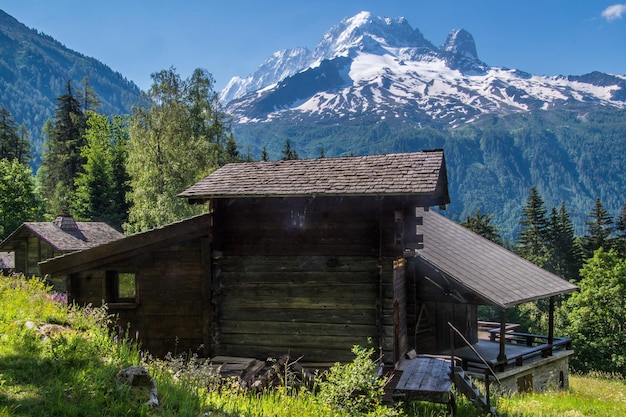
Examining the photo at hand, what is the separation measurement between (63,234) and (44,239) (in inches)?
62.5

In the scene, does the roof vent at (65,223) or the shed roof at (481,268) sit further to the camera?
the roof vent at (65,223)

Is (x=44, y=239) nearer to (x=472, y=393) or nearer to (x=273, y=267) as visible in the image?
(x=273, y=267)

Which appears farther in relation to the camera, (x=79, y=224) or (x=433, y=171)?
(x=79, y=224)

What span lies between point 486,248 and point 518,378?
222 inches

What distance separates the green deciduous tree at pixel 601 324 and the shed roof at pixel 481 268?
1687 centimetres

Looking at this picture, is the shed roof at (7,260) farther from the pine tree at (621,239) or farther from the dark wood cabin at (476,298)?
the pine tree at (621,239)

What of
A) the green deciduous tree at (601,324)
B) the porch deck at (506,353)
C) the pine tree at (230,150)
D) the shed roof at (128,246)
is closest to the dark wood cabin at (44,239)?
the pine tree at (230,150)

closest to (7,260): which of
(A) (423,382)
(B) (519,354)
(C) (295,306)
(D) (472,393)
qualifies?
(C) (295,306)

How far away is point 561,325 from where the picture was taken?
39.6 m

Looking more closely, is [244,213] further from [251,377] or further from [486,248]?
[486,248]

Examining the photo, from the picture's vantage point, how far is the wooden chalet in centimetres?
1307

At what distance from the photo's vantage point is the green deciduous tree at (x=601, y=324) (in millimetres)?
Answer: 33594

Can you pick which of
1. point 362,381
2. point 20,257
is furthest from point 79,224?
point 362,381

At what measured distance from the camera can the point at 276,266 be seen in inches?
543
